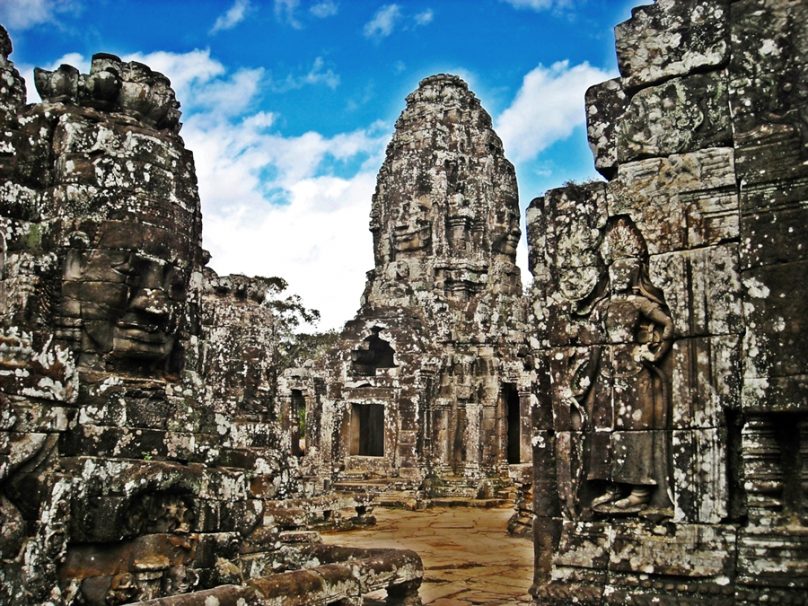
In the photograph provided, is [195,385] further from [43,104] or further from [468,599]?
[468,599]

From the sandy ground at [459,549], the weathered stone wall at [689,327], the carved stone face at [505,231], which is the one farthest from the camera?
the carved stone face at [505,231]

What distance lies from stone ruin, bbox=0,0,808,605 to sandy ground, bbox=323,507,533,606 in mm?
1524

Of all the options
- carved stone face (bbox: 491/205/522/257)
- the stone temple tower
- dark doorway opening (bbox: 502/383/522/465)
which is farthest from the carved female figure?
carved stone face (bbox: 491/205/522/257)

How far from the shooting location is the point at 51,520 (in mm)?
5328

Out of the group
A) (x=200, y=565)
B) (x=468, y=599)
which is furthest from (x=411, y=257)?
(x=200, y=565)

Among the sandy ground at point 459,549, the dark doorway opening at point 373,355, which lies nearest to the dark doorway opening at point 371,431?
the dark doorway opening at point 373,355

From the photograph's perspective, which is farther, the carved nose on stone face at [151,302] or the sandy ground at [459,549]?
the sandy ground at [459,549]

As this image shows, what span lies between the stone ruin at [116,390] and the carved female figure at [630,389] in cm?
244

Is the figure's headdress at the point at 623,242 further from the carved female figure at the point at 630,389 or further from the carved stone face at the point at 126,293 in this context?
the carved stone face at the point at 126,293

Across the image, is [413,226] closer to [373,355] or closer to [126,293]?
[373,355]

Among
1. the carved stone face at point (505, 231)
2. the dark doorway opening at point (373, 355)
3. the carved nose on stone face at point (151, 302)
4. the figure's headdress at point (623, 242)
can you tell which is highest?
the carved stone face at point (505, 231)

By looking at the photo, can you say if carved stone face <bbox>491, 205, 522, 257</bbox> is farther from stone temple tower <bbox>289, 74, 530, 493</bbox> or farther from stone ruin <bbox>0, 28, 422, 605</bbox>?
stone ruin <bbox>0, 28, 422, 605</bbox>

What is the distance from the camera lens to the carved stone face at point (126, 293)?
251 inches

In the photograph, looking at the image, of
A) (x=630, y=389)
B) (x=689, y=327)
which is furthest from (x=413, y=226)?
(x=689, y=327)
